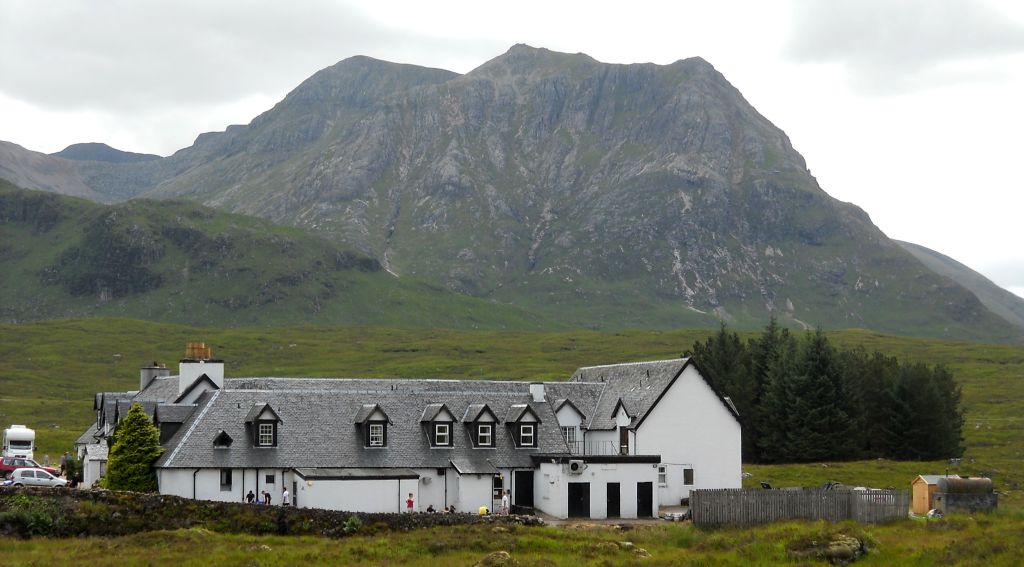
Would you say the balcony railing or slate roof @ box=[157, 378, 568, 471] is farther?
the balcony railing

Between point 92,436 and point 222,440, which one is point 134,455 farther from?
point 92,436

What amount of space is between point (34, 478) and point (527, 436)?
91.6 feet

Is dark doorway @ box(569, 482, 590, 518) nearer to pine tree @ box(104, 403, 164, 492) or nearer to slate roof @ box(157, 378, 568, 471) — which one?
slate roof @ box(157, 378, 568, 471)

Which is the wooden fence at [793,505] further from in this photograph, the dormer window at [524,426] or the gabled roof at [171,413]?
the gabled roof at [171,413]

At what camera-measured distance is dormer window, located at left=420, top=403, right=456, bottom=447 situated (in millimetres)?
64312

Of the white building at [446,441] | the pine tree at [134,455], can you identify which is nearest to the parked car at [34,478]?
the pine tree at [134,455]

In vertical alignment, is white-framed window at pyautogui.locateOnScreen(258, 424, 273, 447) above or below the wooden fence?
above

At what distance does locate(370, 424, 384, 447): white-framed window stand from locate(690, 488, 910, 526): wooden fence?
19.8m

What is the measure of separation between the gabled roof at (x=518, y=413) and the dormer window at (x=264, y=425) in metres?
13.9

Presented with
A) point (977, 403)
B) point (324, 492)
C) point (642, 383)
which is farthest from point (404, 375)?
point (324, 492)

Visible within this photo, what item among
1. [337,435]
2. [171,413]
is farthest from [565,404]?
[171,413]

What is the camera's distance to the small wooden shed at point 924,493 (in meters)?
58.2

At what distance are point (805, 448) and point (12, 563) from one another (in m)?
63.5

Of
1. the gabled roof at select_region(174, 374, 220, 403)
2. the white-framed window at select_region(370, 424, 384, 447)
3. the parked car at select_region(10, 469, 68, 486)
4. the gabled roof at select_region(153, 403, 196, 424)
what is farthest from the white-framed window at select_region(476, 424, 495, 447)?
the parked car at select_region(10, 469, 68, 486)
